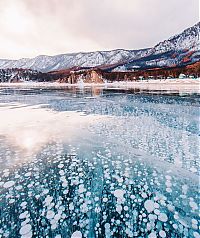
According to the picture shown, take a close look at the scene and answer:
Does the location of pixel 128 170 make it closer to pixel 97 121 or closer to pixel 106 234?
pixel 106 234

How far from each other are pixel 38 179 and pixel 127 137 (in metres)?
4.36

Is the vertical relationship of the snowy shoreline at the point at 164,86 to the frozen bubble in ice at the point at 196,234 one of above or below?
above

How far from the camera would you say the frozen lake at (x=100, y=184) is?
11.7ft

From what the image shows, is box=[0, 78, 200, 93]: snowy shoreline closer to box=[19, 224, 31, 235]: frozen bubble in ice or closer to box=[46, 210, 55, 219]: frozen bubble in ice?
box=[46, 210, 55, 219]: frozen bubble in ice

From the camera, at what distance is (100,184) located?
4953mm

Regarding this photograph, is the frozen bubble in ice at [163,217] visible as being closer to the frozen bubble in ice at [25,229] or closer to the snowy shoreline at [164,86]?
the frozen bubble in ice at [25,229]

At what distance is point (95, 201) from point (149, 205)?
42.0 inches

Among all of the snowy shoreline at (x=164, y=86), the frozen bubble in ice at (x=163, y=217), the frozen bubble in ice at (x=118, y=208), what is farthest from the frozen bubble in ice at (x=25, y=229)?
the snowy shoreline at (x=164, y=86)

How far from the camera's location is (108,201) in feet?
14.0

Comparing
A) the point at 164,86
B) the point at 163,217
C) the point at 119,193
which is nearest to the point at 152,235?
the point at 163,217

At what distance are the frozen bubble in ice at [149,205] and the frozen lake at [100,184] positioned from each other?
0.06 feet

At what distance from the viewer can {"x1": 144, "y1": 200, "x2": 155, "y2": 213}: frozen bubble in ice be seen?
3.97 metres

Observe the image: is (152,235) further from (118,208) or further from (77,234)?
(77,234)

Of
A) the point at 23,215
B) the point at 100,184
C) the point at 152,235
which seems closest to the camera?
the point at 152,235
